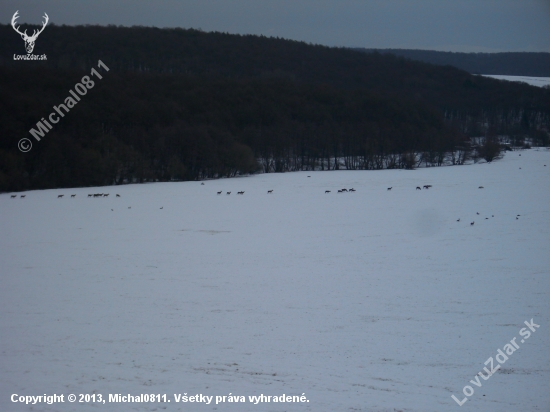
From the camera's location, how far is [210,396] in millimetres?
8031

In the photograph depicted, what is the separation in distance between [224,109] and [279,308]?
7057 cm

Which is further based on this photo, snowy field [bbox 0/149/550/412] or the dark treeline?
the dark treeline

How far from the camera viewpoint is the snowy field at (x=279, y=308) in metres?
8.40

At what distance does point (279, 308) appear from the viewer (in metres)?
12.6

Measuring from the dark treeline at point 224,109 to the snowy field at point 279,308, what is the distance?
25.1 metres

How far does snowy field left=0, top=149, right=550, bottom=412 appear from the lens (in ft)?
27.6

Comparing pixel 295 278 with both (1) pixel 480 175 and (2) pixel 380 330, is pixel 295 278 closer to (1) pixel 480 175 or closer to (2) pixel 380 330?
(2) pixel 380 330

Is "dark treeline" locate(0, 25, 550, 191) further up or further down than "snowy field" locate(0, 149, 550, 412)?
further up

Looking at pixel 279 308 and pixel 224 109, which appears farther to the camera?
pixel 224 109

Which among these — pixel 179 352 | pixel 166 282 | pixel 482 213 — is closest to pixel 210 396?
pixel 179 352

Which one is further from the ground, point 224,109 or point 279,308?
point 224,109

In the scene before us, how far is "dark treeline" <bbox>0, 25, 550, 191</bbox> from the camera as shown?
51500mm

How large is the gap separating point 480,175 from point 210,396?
161 feet

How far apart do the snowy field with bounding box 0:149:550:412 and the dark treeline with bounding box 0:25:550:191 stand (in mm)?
25088
